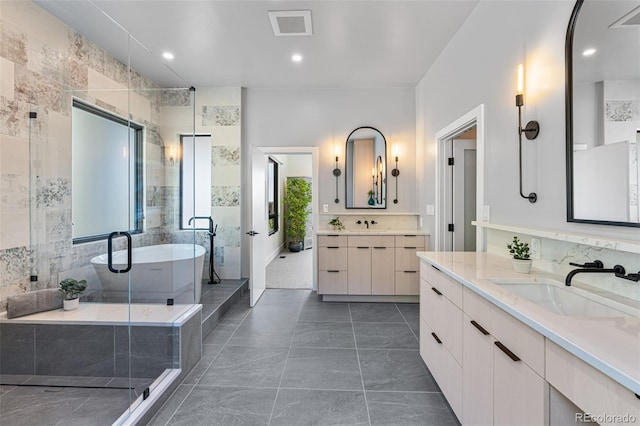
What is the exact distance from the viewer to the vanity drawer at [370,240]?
3.82 m

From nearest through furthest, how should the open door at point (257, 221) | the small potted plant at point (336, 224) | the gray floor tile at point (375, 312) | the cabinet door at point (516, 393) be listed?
the cabinet door at point (516, 393) → the gray floor tile at point (375, 312) → the open door at point (257, 221) → the small potted plant at point (336, 224)

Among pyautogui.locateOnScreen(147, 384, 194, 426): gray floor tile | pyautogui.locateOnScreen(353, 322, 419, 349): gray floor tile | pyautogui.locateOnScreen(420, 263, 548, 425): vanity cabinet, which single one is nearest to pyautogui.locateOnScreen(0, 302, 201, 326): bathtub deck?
pyautogui.locateOnScreen(147, 384, 194, 426): gray floor tile

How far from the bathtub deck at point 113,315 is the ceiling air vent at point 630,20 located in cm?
291

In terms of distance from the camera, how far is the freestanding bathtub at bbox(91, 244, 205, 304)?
2.44 meters

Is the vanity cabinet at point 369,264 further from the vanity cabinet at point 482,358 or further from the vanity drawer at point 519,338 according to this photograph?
the vanity drawer at point 519,338

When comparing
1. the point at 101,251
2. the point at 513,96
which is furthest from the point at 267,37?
the point at 101,251

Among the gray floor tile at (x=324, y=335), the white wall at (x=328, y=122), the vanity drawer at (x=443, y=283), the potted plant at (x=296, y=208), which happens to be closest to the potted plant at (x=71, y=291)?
the gray floor tile at (x=324, y=335)

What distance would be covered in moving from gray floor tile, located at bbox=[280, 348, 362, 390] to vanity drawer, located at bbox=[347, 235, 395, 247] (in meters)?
1.51

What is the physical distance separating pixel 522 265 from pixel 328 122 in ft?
10.9

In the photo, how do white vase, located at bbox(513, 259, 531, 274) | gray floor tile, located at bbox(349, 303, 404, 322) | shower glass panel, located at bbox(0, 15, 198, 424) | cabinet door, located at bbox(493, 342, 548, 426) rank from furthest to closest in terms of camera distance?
gray floor tile, located at bbox(349, 303, 404, 322) < shower glass panel, located at bbox(0, 15, 198, 424) < white vase, located at bbox(513, 259, 531, 274) < cabinet door, located at bbox(493, 342, 548, 426)

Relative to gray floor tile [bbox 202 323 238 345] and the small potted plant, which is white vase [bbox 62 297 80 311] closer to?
gray floor tile [bbox 202 323 238 345]

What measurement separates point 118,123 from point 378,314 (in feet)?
11.4

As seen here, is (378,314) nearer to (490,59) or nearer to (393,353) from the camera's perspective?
(393,353)

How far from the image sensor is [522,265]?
5.23ft
